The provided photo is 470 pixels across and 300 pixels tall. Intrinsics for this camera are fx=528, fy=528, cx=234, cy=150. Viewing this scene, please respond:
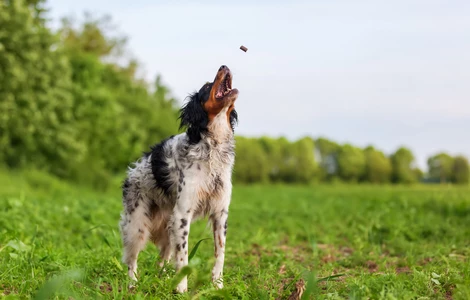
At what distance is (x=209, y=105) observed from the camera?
539 centimetres

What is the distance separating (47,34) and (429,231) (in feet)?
61.0

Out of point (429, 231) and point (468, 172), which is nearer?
point (429, 231)

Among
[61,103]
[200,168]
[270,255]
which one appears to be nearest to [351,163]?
[61,103]

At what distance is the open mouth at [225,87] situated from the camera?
525 cm

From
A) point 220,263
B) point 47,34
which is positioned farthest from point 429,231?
point 47,34

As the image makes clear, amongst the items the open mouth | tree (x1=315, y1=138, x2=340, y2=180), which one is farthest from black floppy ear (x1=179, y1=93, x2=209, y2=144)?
tree (x1=315, y1=138, x2=340, y2=180)

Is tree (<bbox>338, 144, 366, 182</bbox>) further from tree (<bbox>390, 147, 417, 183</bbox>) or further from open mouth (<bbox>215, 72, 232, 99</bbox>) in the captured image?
open mouth (<bbox>215, 72, 232, 99</bbox>)

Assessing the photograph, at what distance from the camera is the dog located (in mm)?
5398

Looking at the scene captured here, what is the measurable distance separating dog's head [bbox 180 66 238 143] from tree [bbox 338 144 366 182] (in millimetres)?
40179

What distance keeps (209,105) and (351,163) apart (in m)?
42.5

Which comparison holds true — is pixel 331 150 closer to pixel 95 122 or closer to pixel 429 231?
pixel 95 122

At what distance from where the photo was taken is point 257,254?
26.0 feet

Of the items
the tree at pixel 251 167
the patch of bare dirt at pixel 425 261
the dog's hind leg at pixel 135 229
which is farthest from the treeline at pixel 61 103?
the patch of bare dirt at pixel 425 261

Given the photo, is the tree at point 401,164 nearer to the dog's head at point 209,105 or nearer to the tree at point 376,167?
the tree at point 376,167
